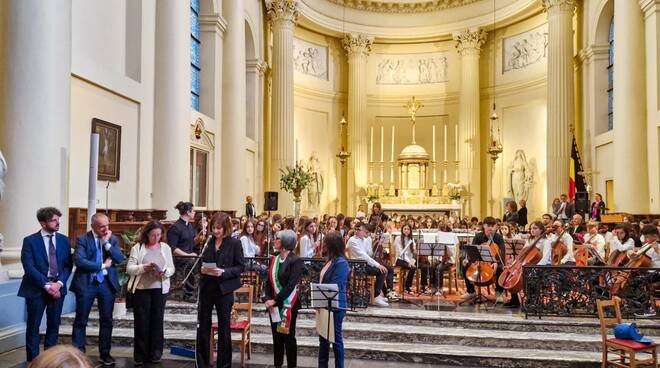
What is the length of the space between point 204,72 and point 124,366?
11.5 m

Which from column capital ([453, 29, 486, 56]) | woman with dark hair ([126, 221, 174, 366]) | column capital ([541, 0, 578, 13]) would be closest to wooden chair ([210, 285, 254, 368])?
woman with dark hair ([126, 221, 174, 366])

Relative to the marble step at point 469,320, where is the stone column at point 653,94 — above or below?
above

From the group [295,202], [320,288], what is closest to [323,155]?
[295,202]

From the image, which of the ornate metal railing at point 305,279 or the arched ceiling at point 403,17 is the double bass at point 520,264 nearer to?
the ornate metal railing at point 305,279

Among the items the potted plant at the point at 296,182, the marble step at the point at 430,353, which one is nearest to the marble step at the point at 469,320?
the marble step at the point at 430,353

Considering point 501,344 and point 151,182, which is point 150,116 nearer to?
point 151,182

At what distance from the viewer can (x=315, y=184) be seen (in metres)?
24.5

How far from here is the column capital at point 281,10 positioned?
2155 centimetres

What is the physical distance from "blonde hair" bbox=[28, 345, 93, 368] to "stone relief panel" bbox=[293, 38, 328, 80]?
77.8ft

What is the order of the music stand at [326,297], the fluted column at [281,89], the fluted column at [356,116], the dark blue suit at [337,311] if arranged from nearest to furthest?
the music stand at [326,297]
the dark blue suit at [337,311]
the fluted column at [281,89]
the fluted column at [356,116]

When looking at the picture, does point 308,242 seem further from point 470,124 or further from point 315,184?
point 470,124

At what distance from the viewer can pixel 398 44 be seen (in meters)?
27.0

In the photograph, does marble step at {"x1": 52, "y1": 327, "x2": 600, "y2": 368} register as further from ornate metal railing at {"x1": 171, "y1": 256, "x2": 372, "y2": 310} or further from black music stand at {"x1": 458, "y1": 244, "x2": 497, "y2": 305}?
black music stand at {"x1": 458, "y1": 244, "x2": 497, "y2": 305}

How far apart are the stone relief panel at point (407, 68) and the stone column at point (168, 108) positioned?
15.0 meters
